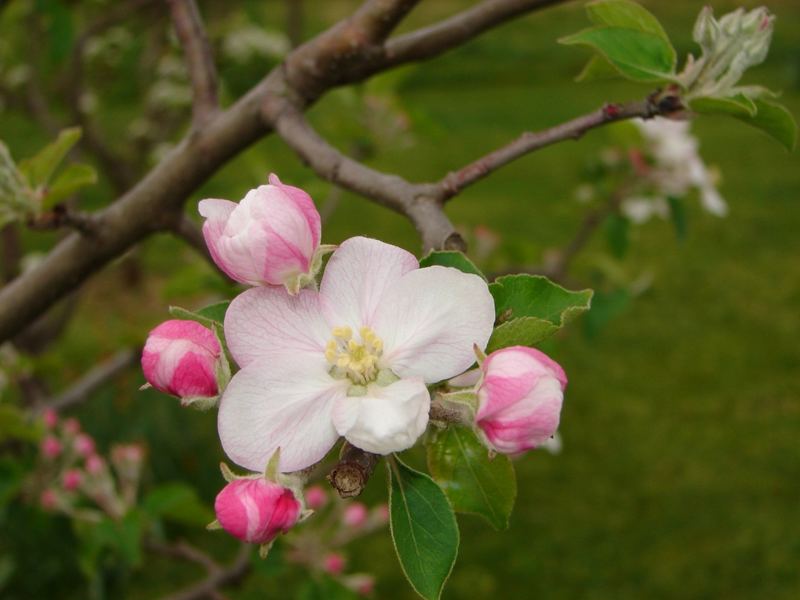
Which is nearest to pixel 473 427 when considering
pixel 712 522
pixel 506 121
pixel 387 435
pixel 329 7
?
pixel 387 435

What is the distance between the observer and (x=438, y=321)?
71 cm

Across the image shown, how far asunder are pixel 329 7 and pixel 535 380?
17.9m

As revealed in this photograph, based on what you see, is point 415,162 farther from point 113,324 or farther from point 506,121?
point 113,324

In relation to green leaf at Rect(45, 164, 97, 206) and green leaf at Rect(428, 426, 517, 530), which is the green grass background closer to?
green leaf at Rect(45, 164, 97, 206)

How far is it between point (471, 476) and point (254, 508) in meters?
0.21

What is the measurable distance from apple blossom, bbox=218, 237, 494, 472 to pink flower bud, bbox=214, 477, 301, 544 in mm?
27

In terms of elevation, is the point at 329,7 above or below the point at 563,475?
below

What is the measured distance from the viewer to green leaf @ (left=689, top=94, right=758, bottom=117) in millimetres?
867

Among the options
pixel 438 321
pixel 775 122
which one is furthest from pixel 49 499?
pixel 775 122

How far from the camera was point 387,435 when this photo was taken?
63 centimetres

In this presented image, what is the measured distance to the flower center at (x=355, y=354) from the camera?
0.73 metres

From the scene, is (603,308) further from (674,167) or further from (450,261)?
(450,261)

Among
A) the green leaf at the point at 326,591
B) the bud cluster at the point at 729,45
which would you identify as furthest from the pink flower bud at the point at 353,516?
the bud cluster at the point at 729,45

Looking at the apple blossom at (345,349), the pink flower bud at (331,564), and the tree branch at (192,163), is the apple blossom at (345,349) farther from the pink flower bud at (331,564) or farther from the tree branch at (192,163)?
the pink flower bud at (331,564)
